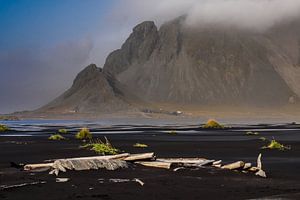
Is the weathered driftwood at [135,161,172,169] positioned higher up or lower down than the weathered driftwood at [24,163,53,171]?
lower down

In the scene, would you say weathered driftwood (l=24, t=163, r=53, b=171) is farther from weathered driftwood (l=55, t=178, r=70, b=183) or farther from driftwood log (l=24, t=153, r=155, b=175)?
weathered driftwood (l=55, t=178, r=70, b=183)

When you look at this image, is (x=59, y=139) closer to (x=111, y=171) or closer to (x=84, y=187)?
(x=111, y=171)

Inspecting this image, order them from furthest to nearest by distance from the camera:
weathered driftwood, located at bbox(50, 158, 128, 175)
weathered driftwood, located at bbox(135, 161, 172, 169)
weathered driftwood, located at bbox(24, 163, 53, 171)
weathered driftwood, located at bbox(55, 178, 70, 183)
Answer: weathered driftwood, located at bbox(135, 161, 172, 169), weathered driftwood, located at bbox(24, 163, 53, 171), weathered driftwood, located at bbox(50, 158, 128, 175), weathered driftwood, located at bbox(55, 178, 70, 183)

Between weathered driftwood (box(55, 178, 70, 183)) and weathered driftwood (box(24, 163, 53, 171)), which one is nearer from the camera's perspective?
weathered driftwood (box(55, 178, 70, 183))

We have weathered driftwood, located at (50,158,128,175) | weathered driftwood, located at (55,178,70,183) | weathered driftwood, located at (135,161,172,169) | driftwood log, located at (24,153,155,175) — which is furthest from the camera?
weathered driftwood, located at (135,161,172,169)

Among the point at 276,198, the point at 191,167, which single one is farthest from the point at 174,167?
the point at 276,198

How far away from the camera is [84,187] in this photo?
1778 centimetres

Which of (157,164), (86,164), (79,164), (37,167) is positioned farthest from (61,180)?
(157,164)

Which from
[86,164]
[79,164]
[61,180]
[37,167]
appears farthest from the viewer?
[37,167]

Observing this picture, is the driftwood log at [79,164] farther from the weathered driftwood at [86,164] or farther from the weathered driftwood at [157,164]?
the weathered driftwood at [157,164]

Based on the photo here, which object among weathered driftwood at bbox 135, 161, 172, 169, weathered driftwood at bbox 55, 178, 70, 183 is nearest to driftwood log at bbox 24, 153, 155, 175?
weathered driftwood at bbox 135, 161, 172, 169

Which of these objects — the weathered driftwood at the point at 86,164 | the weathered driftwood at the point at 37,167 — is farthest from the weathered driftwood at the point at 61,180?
the weathered driftwood at the point at 37,167

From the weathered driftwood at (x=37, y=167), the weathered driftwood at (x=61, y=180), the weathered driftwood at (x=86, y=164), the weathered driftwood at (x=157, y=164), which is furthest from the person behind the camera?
the weathered driftwood at (x=157, y=164)

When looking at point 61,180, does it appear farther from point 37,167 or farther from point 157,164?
point 157,164
